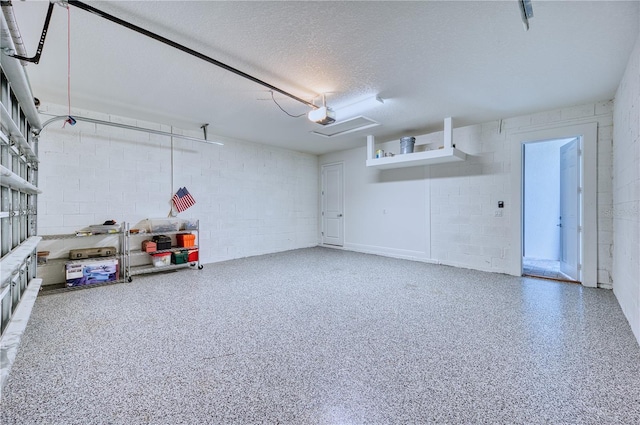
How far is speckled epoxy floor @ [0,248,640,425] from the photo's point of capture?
1588 mm

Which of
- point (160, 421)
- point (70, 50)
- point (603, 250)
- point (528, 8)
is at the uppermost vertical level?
point (70, 50)

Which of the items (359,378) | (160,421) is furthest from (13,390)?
(359,378)

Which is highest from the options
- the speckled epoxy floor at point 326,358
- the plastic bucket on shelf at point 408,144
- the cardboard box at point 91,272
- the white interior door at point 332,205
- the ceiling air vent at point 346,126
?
the ceiling air vent at point 346,126

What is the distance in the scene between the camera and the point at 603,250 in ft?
13.1

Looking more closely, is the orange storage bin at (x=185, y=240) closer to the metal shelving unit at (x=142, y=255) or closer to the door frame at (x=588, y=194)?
the metal shelving unit at (x=142, y=255)

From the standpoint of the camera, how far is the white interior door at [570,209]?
4.31 metres

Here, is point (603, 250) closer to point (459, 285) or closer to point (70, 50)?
point (459, 285)

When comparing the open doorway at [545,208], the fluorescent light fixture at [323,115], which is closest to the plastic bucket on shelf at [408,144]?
the fluorescent light fixture at [323,115]

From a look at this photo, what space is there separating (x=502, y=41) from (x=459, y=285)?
3.11 meters

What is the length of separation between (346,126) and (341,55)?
234 centimetres

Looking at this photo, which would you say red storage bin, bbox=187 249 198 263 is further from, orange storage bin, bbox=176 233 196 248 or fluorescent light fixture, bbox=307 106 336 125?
fluorescent light fixture, bbox=307 106 336 125

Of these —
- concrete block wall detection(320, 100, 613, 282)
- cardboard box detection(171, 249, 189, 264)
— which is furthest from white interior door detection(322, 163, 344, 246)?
cardboard box detection(171, 249, 189, 264)

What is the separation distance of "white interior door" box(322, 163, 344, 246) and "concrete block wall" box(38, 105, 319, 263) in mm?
334

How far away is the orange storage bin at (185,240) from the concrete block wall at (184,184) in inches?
20.7
